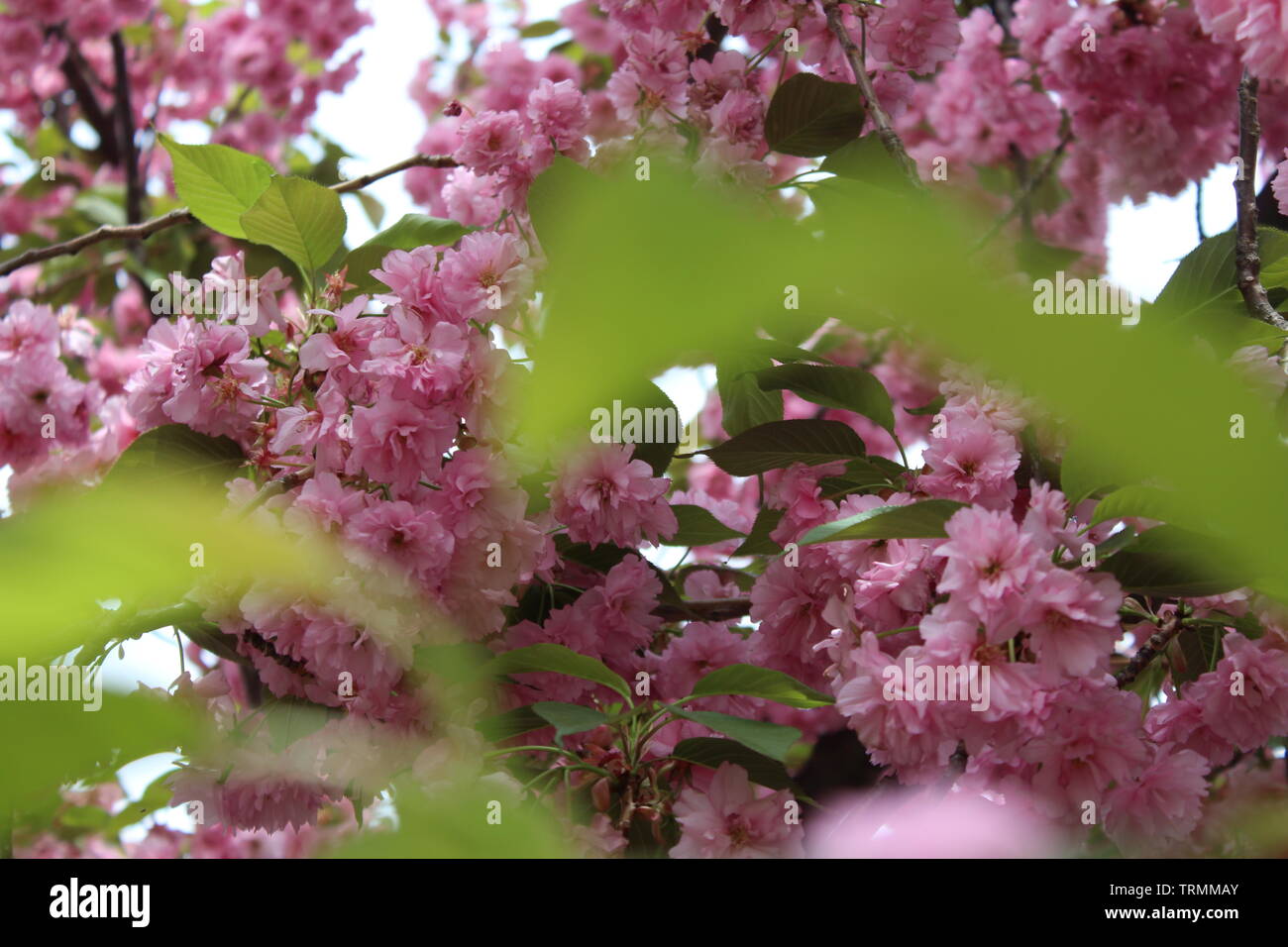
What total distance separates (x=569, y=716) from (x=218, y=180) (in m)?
0.91

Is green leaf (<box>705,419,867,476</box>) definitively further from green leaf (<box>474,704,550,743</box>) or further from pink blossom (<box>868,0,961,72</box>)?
pink blossom (<box>868,0,961,72</box>)

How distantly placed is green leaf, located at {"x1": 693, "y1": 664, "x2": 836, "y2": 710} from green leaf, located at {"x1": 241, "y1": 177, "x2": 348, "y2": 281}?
0.79 metres

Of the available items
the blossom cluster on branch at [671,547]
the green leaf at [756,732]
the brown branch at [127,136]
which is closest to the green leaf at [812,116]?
the blossom cluster on branch at [671,547]

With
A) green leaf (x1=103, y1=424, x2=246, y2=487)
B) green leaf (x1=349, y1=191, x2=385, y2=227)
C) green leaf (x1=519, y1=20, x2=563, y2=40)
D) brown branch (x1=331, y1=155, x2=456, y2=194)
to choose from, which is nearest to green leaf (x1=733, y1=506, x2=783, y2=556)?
green leaf (x1=103, y1=424, x2=246, y2=487)

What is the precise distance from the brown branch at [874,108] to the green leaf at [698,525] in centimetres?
50

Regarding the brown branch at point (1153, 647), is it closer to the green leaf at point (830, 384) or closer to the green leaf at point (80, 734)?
the green leaf at point (830, 384)

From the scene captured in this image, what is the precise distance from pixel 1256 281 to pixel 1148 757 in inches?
19.5

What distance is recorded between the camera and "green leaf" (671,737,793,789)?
114cm

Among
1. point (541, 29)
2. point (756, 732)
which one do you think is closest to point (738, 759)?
point (756, 732)

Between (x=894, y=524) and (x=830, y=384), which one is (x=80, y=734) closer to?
(x=894, y=524)

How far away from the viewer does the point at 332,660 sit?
116cm

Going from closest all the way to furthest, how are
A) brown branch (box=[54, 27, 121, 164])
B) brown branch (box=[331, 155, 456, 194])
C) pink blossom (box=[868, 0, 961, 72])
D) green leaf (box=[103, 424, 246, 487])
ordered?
green leaf (box=[103, 424, 246, 487]), pink blossom (box=[868, 0, 961, 72]), brown branch (box=[331, 155, 456, 194]), brown branch (box=[54, 27, 121, 164])

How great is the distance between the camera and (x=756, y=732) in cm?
96
